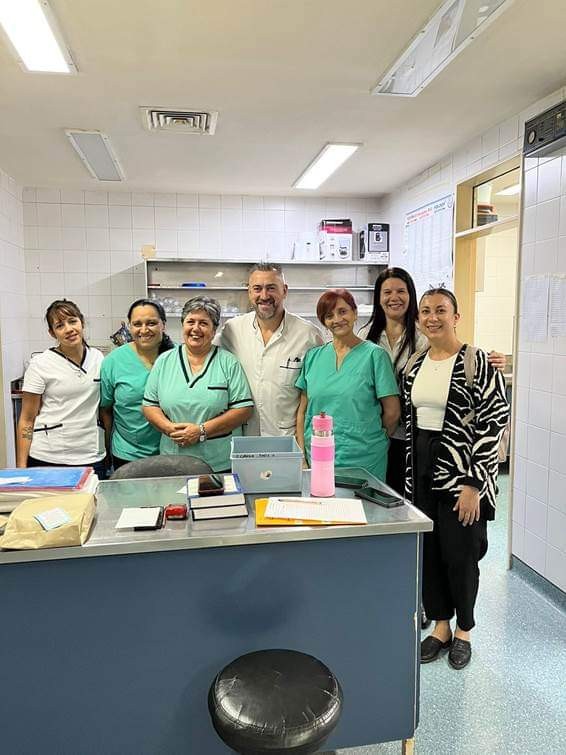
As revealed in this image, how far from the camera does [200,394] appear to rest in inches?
95.2

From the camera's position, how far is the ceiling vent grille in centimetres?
304

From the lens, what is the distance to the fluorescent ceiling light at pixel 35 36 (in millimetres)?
2010

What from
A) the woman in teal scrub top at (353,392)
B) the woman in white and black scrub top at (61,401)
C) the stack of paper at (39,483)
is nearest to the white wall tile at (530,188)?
the woman in teal scrub top at (353,392)

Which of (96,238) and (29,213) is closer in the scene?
(29,213)

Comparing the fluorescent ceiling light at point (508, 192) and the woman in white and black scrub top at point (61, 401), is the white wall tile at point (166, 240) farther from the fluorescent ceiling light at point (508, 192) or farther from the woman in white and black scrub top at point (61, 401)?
the fluorescent ceiling light at point (508, 192)

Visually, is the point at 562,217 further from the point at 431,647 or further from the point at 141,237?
the point at 141,237

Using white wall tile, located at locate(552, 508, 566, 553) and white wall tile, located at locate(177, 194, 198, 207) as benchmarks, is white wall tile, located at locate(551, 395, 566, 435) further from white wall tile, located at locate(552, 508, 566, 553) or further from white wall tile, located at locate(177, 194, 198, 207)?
white wall tile, located at locate(177, 194, 198, 207)

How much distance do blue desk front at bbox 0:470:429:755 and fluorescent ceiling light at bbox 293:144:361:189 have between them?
2.85 meters

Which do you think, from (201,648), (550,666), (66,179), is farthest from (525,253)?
(66,179)

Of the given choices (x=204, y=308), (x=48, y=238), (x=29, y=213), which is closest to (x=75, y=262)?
(x=48, y=238)

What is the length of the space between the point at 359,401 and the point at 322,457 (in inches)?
25.9

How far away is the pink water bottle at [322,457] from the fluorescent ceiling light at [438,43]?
1565mm

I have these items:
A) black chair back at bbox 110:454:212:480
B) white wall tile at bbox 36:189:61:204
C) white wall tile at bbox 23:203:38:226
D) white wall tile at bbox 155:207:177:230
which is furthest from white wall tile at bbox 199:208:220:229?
black chair back at bbox 110:454:212:480

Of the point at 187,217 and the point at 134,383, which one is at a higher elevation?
the point at 187,217
